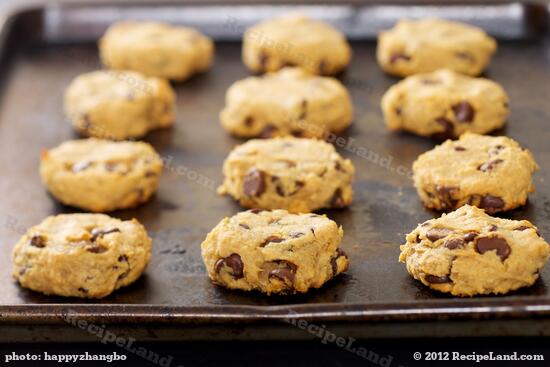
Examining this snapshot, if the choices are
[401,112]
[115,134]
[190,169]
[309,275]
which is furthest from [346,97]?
[309,275]

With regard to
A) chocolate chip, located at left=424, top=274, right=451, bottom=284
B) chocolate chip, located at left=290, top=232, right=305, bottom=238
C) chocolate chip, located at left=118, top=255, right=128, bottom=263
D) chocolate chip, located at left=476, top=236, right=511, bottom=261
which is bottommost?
chocolate chip, located at left=118, top=255, right=128, bottom=263

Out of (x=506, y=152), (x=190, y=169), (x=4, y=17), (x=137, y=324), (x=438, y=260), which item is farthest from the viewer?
(x=4, y=17)

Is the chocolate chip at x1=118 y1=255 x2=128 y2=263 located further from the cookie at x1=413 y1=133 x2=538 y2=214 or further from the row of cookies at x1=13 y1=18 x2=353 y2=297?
the cookie at x1=413 y1=133 x2=538 y2=214

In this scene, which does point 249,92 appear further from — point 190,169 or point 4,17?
point 4,17

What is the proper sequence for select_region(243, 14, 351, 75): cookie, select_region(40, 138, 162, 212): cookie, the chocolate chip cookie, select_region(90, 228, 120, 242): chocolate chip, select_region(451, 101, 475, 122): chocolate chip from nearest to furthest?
select_region(90, 228, 120, 242): chocolate chip → the chocolate chip cookie → select_region(40, 138, 162, 212): cookie → select_region(451, 101, 475, 122): chocolate chip → select_region(243, 14, 351, 75): cookie

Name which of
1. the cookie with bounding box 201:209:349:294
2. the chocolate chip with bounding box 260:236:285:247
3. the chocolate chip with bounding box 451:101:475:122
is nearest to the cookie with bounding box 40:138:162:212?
the cookie with bounding box 201:209:349:294

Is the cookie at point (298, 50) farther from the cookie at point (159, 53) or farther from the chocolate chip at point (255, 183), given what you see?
the chocolate chip at point (255, 183)

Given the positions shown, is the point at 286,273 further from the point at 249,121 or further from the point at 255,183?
the point at 249,121
